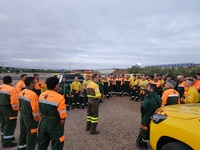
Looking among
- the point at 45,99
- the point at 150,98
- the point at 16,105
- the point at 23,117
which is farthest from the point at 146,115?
the point at 16,105

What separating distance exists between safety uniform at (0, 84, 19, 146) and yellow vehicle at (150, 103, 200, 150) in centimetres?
367

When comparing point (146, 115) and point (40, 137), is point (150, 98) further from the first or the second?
point (40, 137)

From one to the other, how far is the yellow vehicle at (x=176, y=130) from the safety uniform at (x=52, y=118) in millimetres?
1787

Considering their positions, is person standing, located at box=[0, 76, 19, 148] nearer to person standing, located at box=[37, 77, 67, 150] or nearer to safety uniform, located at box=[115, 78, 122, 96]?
person standing, located at box=[37, 77, 67, 150]

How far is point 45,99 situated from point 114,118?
5109 millimetres

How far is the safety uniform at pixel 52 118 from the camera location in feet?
11.5

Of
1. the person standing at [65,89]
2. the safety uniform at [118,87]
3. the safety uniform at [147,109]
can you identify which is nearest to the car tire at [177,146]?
the safety uniform at [147,109]

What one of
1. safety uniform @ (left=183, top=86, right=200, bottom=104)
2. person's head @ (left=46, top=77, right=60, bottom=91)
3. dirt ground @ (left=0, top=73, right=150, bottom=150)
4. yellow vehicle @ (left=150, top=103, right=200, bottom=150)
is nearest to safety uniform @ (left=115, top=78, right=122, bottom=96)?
dirt ground @ (left=0, top=73, right=150, bottom=150)

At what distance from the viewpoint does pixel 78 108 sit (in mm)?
10477

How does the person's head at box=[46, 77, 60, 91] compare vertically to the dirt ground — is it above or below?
above

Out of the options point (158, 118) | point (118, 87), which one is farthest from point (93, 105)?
point (118, 87)

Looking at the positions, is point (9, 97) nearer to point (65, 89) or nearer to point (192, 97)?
point (192, 97)

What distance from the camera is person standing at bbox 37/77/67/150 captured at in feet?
11.5

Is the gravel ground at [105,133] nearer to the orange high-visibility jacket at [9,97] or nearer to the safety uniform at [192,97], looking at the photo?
the orange high-visibility jacket at [9,97]
